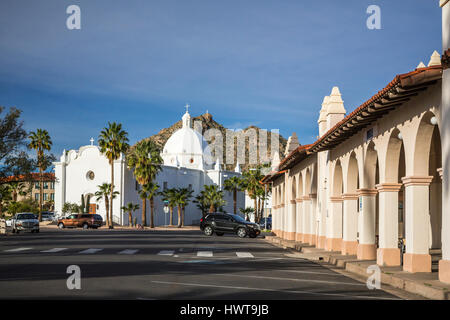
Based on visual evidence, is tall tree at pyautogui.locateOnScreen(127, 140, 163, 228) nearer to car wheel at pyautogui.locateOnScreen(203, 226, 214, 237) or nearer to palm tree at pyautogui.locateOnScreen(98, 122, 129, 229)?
palm tree at pyautogui.locateOnScreen(98, 122, 129, 229)

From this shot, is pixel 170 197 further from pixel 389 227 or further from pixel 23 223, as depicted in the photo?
pixel 389 227

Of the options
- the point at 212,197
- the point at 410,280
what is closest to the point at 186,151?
the point at 212,197

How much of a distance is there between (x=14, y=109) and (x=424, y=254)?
3607 cm

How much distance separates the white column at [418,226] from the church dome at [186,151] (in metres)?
99.8

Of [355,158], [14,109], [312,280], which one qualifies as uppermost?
[14,109]

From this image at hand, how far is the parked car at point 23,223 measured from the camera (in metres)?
49.7

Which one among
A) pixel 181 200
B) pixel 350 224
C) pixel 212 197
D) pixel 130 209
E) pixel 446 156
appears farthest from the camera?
pixel 212 197

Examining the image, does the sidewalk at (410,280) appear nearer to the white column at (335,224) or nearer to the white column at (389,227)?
the white column at (389,227)

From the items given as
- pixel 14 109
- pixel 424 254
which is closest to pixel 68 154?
pixel 14 109

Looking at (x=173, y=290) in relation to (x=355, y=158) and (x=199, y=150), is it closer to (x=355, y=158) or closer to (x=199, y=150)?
(x=355, y=158)

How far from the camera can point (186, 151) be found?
117250mm

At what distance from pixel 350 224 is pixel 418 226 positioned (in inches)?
315

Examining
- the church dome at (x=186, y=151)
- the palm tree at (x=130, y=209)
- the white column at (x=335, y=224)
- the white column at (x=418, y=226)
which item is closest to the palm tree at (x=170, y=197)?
the palm tree at (x=130, y=209)

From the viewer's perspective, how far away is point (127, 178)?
95.6 m
